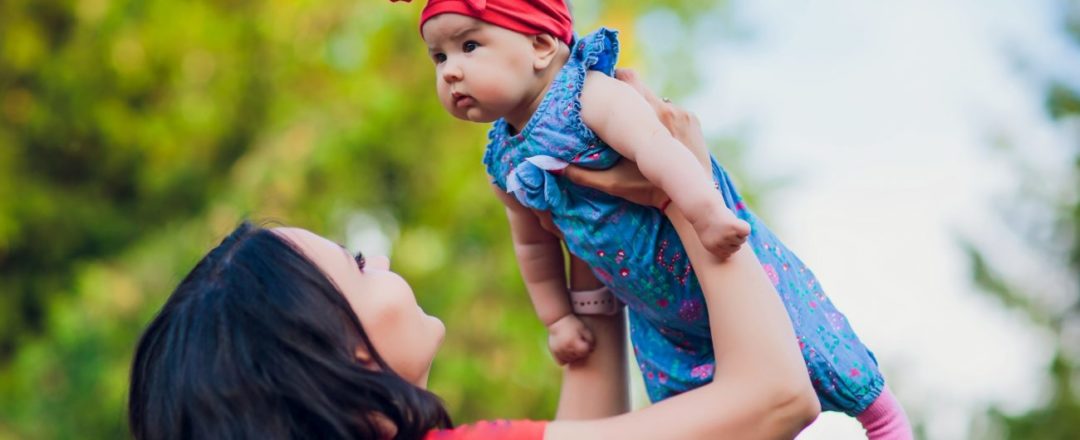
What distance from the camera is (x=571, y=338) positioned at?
7.04 ft

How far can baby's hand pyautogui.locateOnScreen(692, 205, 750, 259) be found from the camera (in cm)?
168

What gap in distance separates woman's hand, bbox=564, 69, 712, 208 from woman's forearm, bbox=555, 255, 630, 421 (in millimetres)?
349

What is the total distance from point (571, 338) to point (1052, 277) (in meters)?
10.8

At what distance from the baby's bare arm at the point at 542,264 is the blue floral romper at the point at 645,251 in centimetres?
12

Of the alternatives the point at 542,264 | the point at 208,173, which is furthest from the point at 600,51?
the point at 208,173

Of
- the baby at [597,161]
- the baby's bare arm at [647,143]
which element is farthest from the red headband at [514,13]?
the baby's bare arm at [647,143]

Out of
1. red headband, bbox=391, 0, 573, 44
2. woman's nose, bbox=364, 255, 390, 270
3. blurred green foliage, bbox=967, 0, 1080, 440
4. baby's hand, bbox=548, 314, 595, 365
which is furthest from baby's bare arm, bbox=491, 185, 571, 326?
blurred green foliage, bbox=967, 0, 1080, 440

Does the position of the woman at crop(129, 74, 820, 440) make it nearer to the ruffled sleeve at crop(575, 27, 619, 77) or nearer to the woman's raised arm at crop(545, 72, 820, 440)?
the woman's raised arm at crop(545, 72, 820, 440)

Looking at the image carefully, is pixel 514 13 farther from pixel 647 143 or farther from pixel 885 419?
pixel 885 419

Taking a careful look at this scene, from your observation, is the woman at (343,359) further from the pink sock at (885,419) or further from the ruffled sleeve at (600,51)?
the pink sock at (885,419)

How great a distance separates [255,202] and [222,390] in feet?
17.1

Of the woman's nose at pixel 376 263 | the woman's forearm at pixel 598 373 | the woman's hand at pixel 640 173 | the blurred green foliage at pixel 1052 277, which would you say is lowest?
the blurred green foliage at pixel 1052 277

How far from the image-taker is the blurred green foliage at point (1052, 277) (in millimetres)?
11258

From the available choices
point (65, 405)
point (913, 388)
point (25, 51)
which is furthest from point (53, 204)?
point (913, 388)
